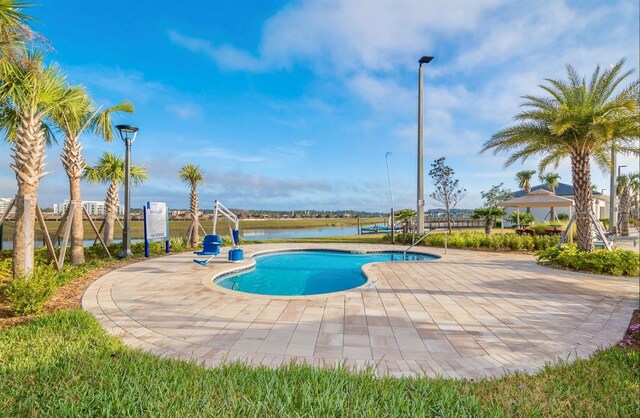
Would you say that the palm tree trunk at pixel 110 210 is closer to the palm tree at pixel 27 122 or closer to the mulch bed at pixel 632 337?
the palm tree at pixel 27 122

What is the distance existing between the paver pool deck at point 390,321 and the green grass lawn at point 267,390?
0.46 metres

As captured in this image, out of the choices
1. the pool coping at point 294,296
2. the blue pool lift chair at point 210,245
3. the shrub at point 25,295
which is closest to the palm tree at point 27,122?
the shrub at point 25,295

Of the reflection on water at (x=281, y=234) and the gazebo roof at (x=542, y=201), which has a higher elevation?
the gazebo roof at (x=542, y=201)

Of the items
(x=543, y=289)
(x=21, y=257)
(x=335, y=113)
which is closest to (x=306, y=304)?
(x=543, y=289)

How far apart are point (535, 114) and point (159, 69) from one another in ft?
43.8

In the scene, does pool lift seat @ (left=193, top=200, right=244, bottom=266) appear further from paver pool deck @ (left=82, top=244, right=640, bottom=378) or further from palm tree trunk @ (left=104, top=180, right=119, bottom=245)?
palm tree trunk @ (left=104, top=180, right=119, bottom=245)

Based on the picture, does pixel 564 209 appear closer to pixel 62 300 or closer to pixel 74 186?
pixel 74 186

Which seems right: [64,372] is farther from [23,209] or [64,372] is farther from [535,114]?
[535,114]

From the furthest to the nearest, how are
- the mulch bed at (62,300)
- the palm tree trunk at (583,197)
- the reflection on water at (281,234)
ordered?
the reflection on water at (281,234) → the palm tree trunk at (583,197) → the mulch bed at (62,300)

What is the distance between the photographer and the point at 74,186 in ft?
27.3

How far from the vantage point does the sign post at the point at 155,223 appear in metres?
10.4

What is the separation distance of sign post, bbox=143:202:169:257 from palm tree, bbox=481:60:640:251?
12406 mm

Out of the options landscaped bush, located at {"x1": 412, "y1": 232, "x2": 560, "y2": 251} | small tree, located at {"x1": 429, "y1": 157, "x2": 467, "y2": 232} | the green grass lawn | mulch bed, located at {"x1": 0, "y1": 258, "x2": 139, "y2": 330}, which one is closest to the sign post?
mulch bed, located at {"x1": 0, "y1": 258, "x2": 139, "y2": 330}

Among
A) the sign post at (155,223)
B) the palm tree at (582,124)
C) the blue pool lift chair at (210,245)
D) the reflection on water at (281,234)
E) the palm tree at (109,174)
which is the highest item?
the palm tree at (582,124)
